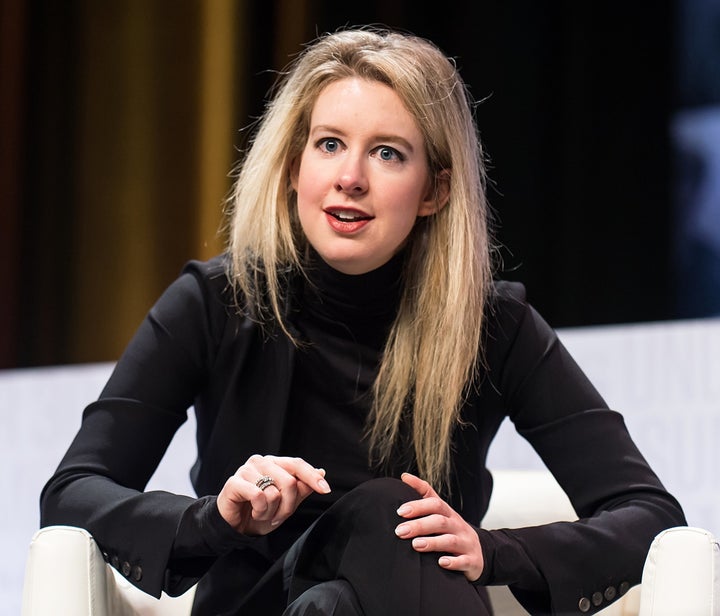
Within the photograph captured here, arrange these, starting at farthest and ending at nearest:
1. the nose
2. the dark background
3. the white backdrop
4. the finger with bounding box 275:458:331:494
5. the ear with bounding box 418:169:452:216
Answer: the dark background → the white backdrop → the ear with bounding box 418:169:452:216 → the nose → the finger with bounding box 275:458:331:494

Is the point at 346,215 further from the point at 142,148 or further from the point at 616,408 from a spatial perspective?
the point at 142,148

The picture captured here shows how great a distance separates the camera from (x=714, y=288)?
8.79 ft

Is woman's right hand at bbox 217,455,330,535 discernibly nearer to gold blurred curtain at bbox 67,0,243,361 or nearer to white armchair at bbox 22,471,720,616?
white armchair at bbox 22,471,720,616

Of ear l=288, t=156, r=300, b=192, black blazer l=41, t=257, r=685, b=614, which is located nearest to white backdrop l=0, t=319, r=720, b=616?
black blazer l=41, t=257, r=685, b=614

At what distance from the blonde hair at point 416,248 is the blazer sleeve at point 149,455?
0.07m

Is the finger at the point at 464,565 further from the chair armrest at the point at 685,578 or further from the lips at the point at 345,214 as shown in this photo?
the lips at the point at 345,214

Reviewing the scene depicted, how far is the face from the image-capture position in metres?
1.32

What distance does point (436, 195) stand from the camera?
1416 mm

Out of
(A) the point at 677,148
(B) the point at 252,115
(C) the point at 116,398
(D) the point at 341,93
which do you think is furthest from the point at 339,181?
(A) the point at 677,148

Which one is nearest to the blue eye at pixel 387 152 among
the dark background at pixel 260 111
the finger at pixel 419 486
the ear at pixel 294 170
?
the ear at pixel 294 170

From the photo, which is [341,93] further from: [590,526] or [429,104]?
[590,526]

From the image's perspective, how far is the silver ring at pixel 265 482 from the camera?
1096 mm

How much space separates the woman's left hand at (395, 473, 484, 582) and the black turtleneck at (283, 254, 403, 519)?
246 mm

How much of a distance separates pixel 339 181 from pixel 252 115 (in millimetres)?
1360
